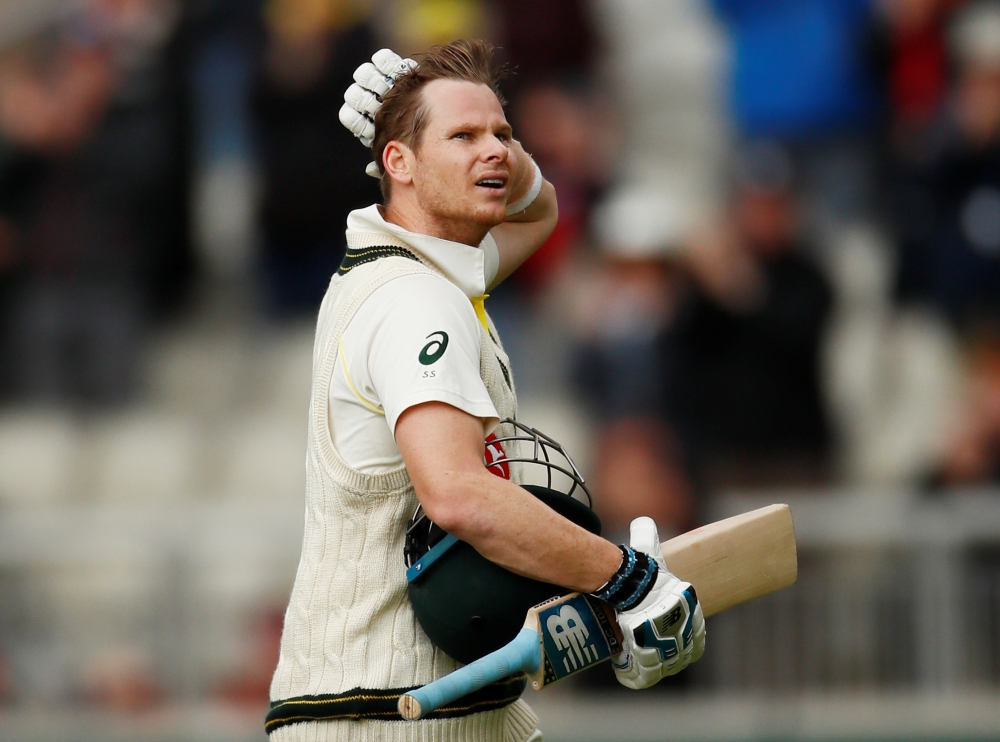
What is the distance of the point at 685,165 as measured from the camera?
35.8 ft

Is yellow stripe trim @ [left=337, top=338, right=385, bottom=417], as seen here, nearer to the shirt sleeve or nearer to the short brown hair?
the shirt sleeve

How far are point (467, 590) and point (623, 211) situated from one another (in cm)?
551

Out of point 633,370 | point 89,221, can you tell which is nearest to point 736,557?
point 633,370

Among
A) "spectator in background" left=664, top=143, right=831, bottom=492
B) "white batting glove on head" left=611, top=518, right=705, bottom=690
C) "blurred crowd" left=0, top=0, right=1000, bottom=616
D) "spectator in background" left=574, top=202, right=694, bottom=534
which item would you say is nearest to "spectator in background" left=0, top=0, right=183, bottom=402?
"blurred crowd" left=0, top=0, right=1000, bottom=616

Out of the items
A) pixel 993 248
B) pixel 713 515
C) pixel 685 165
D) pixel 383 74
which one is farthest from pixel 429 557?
pixel 685 165

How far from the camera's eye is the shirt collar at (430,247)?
12.0ft

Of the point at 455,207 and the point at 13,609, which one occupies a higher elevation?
the point at 13,609

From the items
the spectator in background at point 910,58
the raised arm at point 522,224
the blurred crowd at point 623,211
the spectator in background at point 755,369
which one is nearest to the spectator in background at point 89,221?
the blurred crowd at point 623,211

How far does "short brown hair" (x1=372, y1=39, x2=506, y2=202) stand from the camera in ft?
12.0

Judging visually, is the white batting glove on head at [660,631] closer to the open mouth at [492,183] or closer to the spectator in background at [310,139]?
the open mouth at [492,183]

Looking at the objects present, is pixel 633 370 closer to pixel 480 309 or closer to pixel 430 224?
pixel 480 309

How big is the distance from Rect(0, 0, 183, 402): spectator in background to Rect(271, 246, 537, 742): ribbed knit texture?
615cm

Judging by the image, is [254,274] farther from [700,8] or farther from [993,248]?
[993,248]

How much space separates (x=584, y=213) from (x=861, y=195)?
1.69 metres
